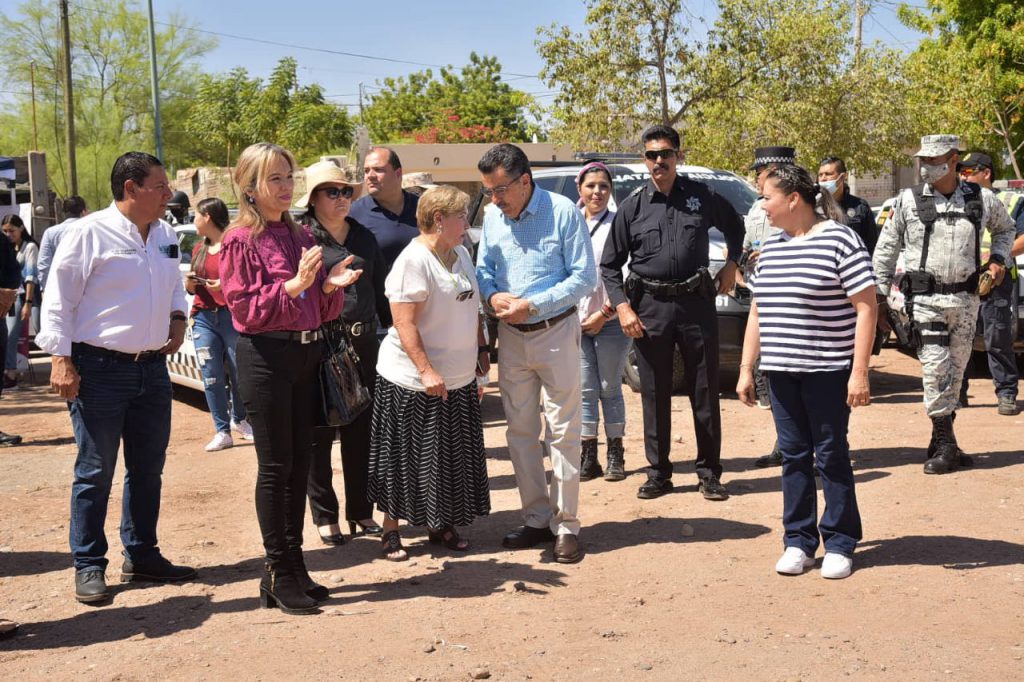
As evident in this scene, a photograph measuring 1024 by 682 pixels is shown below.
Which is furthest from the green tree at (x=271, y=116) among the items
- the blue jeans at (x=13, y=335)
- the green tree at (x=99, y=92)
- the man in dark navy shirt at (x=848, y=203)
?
the man in dark navy shirt at (x=848, y=203)

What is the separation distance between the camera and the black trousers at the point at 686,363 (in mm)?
7387

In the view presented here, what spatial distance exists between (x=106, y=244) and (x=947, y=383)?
5259 millimetres

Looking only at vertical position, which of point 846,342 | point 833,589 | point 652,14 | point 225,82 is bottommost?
point 833,589

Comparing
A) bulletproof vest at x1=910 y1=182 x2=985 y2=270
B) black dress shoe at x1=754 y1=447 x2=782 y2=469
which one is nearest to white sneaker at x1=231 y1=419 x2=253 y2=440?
black dress shoe at x1=754 y1=447 x2=782 y2=469

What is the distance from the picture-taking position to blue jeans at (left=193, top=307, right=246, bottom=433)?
9625 mm

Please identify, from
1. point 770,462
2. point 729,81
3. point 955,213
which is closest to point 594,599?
point 770,462

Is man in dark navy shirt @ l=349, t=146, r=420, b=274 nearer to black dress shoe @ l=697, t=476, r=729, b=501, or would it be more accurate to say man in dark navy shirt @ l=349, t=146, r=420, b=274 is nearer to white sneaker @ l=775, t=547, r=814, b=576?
black dress shoe @ l=697, t=476, r=729, b=501

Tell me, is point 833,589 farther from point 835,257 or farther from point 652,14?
point 652,14

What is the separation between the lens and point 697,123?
25.7 m

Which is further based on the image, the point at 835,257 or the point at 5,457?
the point at 5,457

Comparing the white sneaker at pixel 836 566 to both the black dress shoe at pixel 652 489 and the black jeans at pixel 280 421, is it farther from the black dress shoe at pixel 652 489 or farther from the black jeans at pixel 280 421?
the black jeans at pixel 280 421

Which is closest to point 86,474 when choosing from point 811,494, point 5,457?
point 811,494

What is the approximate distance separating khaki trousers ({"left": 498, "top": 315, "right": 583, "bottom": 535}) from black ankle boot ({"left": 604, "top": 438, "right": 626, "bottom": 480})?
5.42ft

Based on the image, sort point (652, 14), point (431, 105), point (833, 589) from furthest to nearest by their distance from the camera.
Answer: point (431, 105), point (652, 14), point (833, 589)
